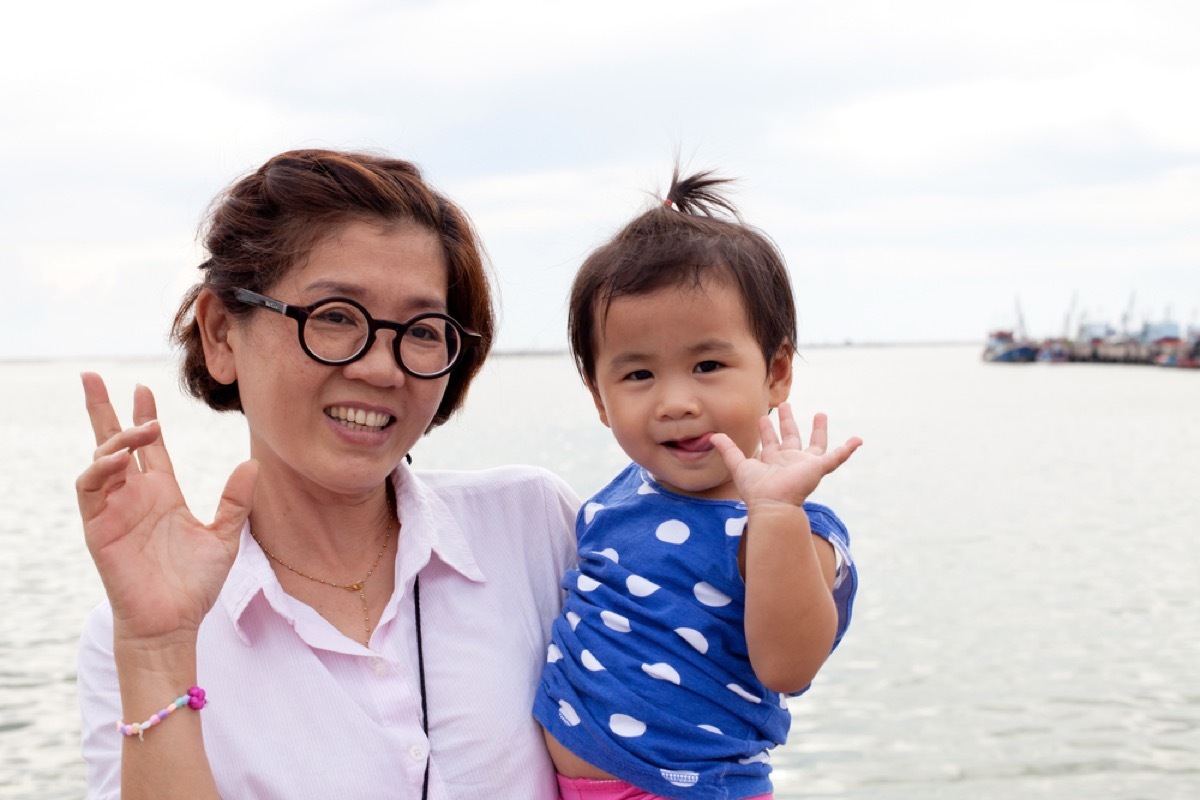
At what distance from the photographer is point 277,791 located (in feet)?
7.11

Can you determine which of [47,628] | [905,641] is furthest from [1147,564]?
[47,628]

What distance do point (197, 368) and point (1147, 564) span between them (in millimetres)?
16317

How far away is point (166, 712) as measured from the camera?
1966mm

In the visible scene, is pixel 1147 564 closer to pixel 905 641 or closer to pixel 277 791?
pixel 905 641

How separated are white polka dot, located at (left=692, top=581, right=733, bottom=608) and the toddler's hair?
587 mm

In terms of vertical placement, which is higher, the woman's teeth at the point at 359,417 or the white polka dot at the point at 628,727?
the woman's teeth at the point at 359,417

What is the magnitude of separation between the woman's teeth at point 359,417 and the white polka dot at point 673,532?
26.8 inches

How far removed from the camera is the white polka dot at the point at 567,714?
241 centimetres

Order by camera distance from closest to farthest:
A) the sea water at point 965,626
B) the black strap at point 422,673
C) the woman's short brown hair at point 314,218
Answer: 1. the black strap at point 422,673
2. the woman's short brown hair at point 314,218
3. the sea water at point 965,626

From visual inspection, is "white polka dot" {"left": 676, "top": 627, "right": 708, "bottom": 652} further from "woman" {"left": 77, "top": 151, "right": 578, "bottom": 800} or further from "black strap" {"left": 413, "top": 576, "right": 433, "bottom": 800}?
"black strap" {"left": 413, "top": 576, "right": 433, "bottom": 800}

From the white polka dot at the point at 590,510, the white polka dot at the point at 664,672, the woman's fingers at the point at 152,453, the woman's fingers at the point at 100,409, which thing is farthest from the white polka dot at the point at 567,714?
the woman's fingers at the point at 100,409

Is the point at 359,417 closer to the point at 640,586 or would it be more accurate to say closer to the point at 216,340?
the point at 216,340

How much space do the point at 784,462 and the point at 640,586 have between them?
1.48 ft

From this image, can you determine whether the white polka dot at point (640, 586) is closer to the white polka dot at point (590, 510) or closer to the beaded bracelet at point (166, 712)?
the white polka dot at point (590, 510)
